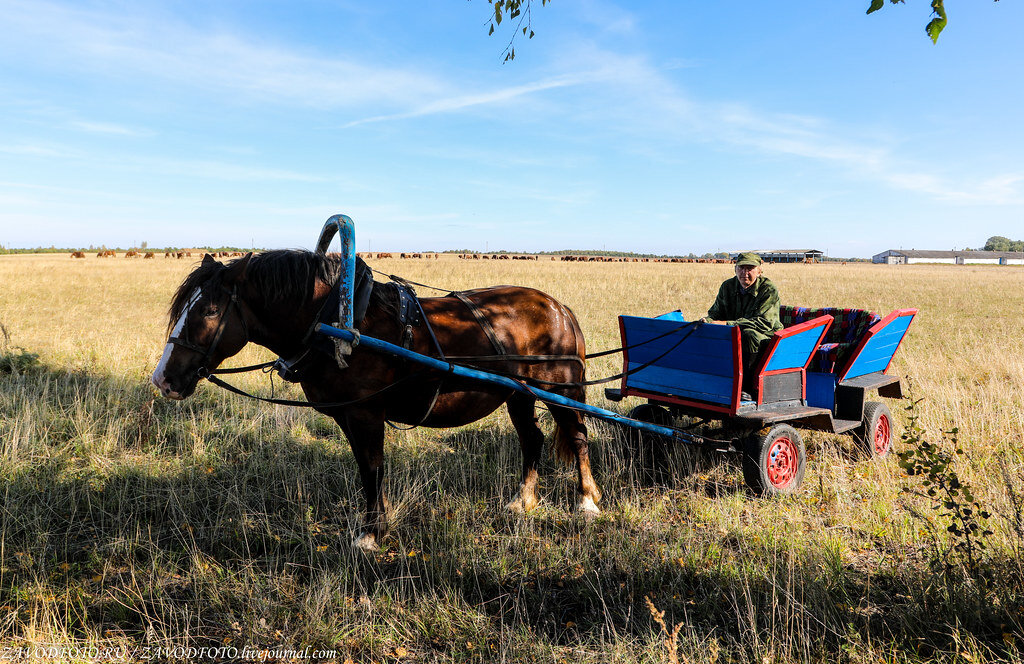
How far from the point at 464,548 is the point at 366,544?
2.31 feet

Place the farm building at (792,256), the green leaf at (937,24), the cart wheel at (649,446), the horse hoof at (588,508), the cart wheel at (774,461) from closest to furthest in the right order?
the green leaf at (937,24) < the horse hoof at (588,508) < the cart wheel at (774,461) < the cart wheel at (649,446) < the farm building at (792,256)

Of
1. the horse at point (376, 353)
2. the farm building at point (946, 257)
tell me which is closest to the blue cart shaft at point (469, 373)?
the horse at point (376, 353)

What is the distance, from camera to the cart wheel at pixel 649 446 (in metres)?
5.29

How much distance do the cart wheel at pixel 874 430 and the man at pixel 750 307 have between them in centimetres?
151

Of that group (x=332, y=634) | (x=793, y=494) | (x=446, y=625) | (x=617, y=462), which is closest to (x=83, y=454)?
(x=332, y=634)

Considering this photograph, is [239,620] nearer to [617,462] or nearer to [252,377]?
[617,462]

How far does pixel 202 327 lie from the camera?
3357 millimetres

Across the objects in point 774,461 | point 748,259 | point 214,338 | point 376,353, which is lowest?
point 774,461

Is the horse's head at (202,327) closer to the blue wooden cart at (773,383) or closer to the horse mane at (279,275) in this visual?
the horse mane at (279,275)

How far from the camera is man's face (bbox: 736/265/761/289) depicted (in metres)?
5.17

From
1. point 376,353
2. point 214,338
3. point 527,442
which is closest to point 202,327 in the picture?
point 214,338

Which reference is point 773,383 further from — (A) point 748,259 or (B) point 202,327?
(B) point 202,327

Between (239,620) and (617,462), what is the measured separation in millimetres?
3287

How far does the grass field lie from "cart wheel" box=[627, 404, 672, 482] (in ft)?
0.71
